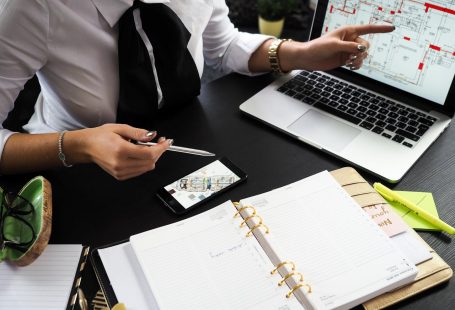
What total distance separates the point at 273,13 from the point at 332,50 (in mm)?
1374

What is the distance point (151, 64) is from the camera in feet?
3.10

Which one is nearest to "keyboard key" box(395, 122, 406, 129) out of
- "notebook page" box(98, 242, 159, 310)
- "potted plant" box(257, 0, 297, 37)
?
"notebook page" box(98, 242, 159, 310)

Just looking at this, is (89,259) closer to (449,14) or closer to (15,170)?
(15,170)

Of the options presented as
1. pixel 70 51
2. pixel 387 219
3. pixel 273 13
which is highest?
pixel 70 51

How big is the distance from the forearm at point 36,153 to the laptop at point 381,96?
0.37 meters

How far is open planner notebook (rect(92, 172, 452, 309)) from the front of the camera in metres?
0.64

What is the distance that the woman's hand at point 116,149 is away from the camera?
30.3 inches

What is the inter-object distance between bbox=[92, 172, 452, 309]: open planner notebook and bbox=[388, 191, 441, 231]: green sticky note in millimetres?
73

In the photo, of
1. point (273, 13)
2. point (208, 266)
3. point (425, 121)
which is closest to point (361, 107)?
point (425, 121)

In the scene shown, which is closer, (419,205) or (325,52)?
(419,205)

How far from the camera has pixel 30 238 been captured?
2.33 ft

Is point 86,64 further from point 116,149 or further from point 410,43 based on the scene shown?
point 410,43

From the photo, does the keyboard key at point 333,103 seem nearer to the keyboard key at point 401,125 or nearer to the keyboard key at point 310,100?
the keyboard key at point 310,100

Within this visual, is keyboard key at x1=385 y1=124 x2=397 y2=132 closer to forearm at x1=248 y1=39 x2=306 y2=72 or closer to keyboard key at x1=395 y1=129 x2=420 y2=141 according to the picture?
keyboard key at x1=395 y1=129 x2=420 y2=141
